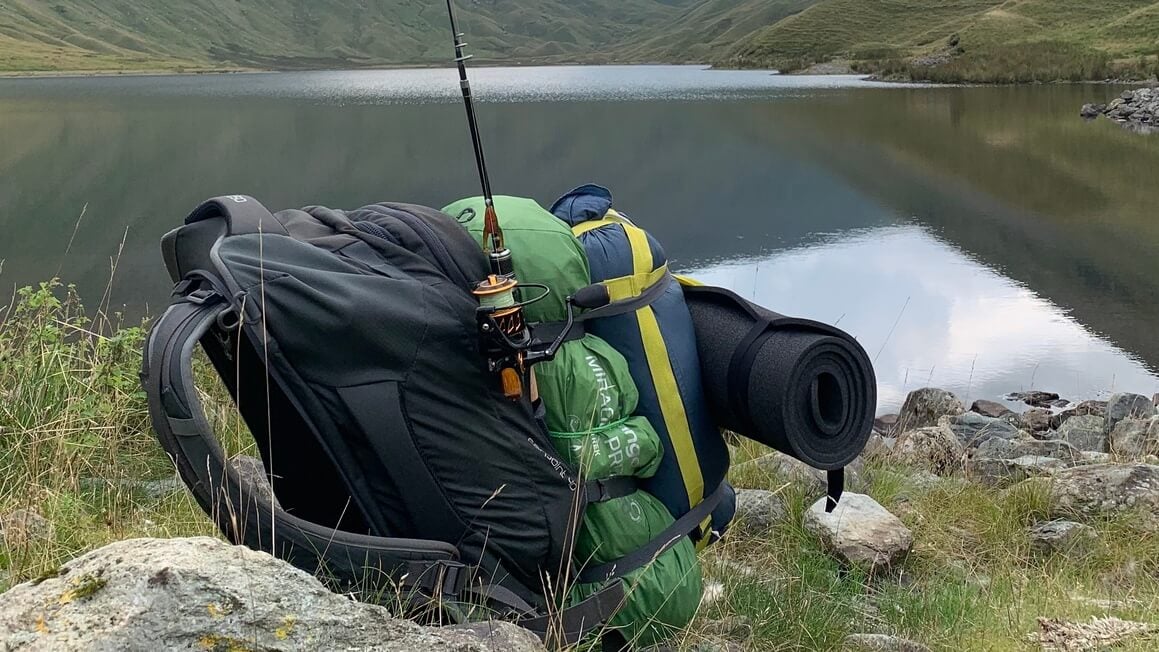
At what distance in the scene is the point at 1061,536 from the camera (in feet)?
13.7

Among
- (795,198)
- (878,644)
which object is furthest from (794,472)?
→ (795,198)

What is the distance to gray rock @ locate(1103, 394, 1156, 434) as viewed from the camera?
7.80m

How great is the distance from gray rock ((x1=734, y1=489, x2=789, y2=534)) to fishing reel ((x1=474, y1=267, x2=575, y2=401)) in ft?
→ 7.06

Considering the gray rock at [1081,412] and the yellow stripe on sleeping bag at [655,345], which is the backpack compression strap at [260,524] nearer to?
the yellow stripe on sleeping bag at [655,345]

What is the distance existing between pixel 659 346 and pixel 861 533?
181 cm

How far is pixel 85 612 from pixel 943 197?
68.2 ft

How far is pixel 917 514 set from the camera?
4.49 metres

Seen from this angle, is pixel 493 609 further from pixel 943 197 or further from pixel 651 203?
pixel 943 197

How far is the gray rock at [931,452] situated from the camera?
626cm

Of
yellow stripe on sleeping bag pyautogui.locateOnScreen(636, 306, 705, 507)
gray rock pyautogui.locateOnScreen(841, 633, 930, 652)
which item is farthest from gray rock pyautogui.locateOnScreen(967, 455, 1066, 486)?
yellow stripe on sleeping bag pyautogui.locateOnScreen(636, 306, 705, 507)

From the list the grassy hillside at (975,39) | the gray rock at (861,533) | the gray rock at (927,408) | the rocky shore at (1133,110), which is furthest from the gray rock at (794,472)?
the grassy hillside at (975,39)

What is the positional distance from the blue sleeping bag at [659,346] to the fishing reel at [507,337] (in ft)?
0.97

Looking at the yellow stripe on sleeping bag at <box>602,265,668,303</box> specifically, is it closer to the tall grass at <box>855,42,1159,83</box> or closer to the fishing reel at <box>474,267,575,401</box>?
the fishing reel at <box>474,267,575,401</box>

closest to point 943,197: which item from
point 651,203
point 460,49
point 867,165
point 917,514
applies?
point 867,165
